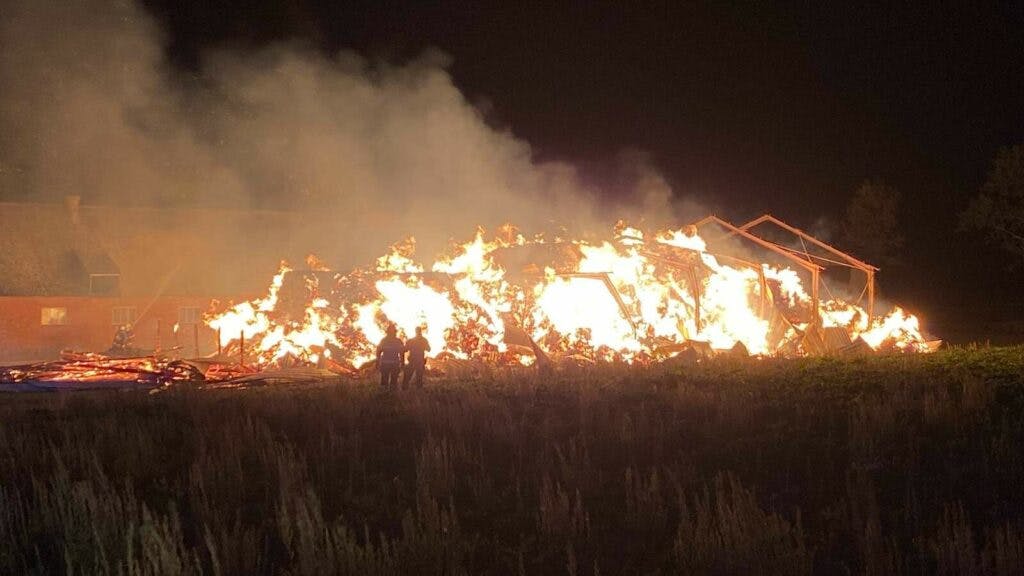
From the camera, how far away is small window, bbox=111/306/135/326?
3781 centimetres

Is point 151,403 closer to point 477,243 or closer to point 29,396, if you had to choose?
point 29,396

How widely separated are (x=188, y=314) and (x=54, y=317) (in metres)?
5.18

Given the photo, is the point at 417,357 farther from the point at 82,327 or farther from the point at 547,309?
the point at 82,327

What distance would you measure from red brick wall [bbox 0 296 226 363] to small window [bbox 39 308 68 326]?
15cm

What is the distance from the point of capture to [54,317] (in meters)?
36.7

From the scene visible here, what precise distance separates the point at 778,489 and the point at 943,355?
12.4 metres

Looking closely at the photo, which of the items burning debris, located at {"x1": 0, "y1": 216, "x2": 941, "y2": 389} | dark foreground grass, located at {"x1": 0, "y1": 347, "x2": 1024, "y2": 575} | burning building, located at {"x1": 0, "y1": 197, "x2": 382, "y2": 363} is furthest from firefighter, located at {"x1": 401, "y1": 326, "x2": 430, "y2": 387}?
burning building, located at {"x1": 0, "y1": 197, "x2": 382, "y2": 363}

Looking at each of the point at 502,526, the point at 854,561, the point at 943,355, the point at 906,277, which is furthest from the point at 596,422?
the point at 906,277

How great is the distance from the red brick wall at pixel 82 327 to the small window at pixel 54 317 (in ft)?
0.49

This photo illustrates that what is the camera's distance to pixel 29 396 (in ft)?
51.9

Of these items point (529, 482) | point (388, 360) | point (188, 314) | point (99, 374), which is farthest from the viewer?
point (188, 314)

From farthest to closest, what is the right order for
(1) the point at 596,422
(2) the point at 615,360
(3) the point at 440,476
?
(2) the point at 615,360
(1) the point at 596,422
(3) the point at 440,476

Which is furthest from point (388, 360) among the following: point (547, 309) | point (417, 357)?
point (547, 309)

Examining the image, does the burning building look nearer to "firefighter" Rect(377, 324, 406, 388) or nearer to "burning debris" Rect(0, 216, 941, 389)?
"burning debris" Rect(0, 216, 941, 389)
